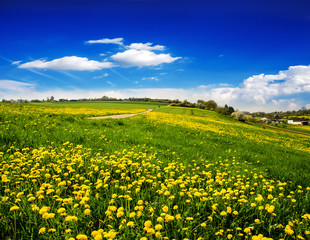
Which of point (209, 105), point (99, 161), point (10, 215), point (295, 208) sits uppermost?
point (209, 105)

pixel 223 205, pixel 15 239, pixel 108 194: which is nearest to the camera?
pixel 15 239

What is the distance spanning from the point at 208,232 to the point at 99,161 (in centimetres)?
331

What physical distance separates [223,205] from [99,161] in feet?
11.1

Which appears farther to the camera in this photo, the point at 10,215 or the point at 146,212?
the point at 146,212

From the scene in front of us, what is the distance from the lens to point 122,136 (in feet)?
30.0

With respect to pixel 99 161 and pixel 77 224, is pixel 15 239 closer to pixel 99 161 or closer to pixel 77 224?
pixel 77 224

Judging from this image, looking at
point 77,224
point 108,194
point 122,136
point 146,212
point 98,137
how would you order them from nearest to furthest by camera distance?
point 77,224, point 146,212, point 108,194, point 98,137, point 122,136

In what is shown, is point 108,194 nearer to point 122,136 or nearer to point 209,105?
point 122,136

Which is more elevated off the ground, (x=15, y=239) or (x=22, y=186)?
(x=22, y=186)

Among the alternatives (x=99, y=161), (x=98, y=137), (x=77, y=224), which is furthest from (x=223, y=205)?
(x=98, y=137)

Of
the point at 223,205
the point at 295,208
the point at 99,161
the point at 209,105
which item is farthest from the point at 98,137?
the point at 209,105

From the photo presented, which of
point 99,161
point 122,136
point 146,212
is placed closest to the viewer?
point 146,212

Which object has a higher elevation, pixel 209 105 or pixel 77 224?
pixel 209 105

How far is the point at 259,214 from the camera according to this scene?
9.66ft
